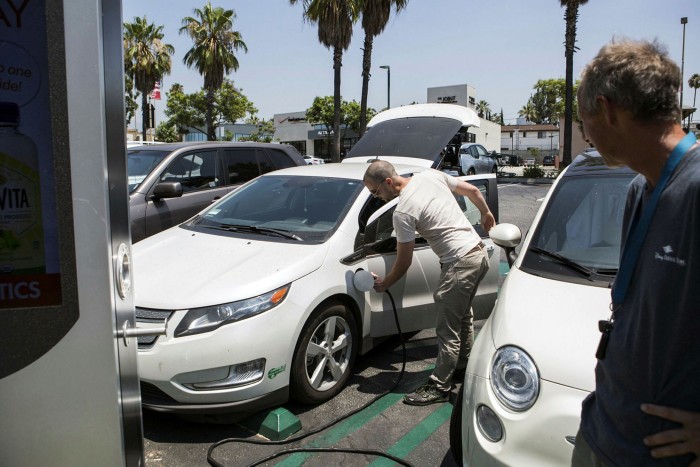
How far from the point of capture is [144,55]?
3469 centimetres

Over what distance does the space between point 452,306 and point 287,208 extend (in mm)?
1627

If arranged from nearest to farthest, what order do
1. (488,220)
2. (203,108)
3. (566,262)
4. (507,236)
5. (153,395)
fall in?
(566,262), (153,395), (507,236), (488,220), (203,108)

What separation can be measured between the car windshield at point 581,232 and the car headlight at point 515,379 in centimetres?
73

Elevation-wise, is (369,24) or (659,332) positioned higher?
(369,24)

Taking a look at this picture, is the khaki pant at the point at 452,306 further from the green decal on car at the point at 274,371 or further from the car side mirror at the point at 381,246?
the green decal on car at the point at 274,371

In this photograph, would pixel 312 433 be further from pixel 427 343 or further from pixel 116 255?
pixel 116 255

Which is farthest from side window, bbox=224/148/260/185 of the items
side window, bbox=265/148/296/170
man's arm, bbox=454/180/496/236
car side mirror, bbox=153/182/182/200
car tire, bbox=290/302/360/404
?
car tire, bbox=290/302/360/404

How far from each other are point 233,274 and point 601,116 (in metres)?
2.61

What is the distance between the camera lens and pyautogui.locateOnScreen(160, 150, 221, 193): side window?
22.2 ft

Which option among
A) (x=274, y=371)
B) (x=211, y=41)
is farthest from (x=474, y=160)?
(x=274, y=371)

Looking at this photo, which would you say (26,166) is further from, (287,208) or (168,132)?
(168,132)

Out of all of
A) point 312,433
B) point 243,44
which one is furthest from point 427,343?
point 243,44

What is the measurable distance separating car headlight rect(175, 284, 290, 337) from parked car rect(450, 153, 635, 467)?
128 cm

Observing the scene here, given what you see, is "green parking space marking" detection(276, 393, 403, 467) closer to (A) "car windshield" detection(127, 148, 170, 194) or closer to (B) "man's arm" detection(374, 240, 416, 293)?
(B) "man's arm" detection(374, 240, 416, 293)
